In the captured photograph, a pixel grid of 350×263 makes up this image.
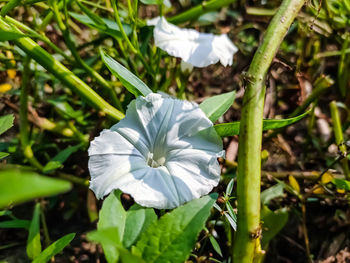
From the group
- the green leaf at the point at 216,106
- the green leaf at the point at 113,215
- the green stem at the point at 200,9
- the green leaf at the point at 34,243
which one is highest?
the green stem at the point at 200,9

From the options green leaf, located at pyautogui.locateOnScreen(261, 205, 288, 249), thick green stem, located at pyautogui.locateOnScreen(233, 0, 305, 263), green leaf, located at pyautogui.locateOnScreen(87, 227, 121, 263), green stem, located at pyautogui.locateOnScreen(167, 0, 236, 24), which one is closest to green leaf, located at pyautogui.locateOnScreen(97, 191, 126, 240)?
green leaf, located at pyautogui.locateOnScreen(87, 227, 121, 263)

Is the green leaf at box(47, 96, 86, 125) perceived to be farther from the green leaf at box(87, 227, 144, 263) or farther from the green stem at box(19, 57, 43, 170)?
the green leaf at box(87, 227, 144, 263)

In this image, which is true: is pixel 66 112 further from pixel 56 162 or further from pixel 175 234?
pixel 175 234

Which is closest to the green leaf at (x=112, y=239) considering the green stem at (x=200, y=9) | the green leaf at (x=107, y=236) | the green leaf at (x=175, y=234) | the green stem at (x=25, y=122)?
the green leaf at (x=107, y=236)

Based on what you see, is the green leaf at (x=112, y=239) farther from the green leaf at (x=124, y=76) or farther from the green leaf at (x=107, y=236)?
the green leaf at (x=124, y=76)

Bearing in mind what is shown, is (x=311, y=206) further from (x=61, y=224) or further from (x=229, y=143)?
(x=61, y=224)

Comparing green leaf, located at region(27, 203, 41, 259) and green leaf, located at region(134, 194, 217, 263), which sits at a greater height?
green leaf, located at region(134, 194, 217, 263)
